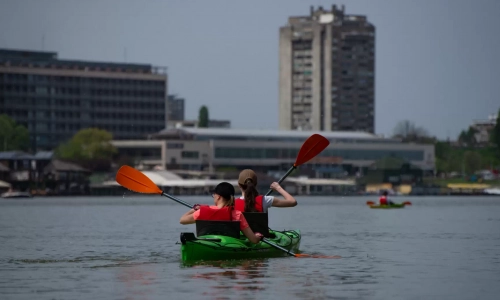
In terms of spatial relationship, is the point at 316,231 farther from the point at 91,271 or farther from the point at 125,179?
the point at 91,271

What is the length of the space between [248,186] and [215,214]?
1086 mm

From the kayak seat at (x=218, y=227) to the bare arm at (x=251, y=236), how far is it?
214mm

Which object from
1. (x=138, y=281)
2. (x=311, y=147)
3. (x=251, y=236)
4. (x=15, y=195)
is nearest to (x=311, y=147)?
(x=311, y=147)

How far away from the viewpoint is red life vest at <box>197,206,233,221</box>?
1314 inches

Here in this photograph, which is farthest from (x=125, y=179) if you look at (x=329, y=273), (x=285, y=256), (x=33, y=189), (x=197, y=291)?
(x=33, y=189)

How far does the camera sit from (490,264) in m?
37.3

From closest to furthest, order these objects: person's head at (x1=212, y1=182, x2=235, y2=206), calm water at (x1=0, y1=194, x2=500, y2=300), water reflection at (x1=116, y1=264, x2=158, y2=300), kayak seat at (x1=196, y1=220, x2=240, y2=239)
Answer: water reflection at (x1=116, y1=264, x2=158, y2=300) < calm water at (x1=0, y1=194, x2=500, y2=300) < person's head at (x1=212, y1=182, x2=235, y2=206) < kayak seat at (x1=196, y1=220, x2=240, y2=239)

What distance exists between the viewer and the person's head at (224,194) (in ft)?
109

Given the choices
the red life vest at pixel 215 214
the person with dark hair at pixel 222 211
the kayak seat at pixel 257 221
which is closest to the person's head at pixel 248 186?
the kayak seat at pixel 257 221

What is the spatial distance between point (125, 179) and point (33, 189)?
511ft

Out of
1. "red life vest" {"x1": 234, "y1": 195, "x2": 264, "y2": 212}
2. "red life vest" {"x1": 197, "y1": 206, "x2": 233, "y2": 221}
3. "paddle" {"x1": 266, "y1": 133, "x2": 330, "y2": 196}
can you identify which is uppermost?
"paddle" {"x1": 266, "y1": 133, "x2": 330, "y2": 196}

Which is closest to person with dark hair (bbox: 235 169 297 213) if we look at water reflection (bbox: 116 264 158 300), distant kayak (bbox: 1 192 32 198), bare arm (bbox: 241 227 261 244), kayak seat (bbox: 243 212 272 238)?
kayak seat (bbox: 243 212 272 238)

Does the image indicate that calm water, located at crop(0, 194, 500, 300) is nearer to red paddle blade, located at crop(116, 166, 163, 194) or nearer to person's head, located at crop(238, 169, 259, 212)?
person's head, located at crop(238, 169, 259, 212)

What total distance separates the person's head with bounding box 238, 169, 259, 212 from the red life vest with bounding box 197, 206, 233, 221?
0.73 m
